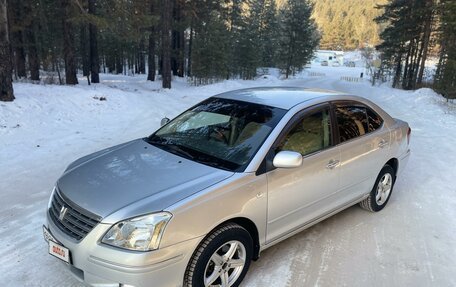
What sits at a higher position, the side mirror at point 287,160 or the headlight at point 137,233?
the side mirror at point 287,160

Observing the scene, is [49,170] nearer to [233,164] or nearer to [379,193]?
[233,164]

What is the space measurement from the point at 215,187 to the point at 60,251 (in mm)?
1276

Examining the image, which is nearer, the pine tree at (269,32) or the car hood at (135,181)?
the car hood at (135,181)

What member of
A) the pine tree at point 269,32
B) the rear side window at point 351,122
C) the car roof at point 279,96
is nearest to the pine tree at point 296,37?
the pine tree at point 269,32

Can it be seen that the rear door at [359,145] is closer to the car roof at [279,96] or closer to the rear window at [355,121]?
the rear window at [355,121]

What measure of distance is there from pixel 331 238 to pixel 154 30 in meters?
27.9

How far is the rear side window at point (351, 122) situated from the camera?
4.29 metres

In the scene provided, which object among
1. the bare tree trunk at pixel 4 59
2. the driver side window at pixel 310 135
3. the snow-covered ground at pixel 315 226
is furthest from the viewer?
the bare tree trunk at pixel 4 59

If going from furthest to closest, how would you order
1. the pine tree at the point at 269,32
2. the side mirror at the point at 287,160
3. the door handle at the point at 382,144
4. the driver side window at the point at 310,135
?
the pine tree at the point at 269,32
the door handle at the point at 382,144
the driver side window at the point at 310,135
the side mirror at the point at 287,160

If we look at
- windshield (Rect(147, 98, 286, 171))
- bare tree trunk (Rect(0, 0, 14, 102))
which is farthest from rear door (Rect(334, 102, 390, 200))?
bare tree trunk (Rect(0, 0, 14, 102))

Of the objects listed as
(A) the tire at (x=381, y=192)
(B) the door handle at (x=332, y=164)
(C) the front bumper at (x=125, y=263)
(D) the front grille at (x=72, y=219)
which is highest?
(B) the door handle at (x=332, y=164)

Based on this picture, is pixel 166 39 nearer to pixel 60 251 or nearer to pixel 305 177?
pixel 305 177

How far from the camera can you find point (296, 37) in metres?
53.0

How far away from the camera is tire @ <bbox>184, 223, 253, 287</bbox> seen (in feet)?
9.32
